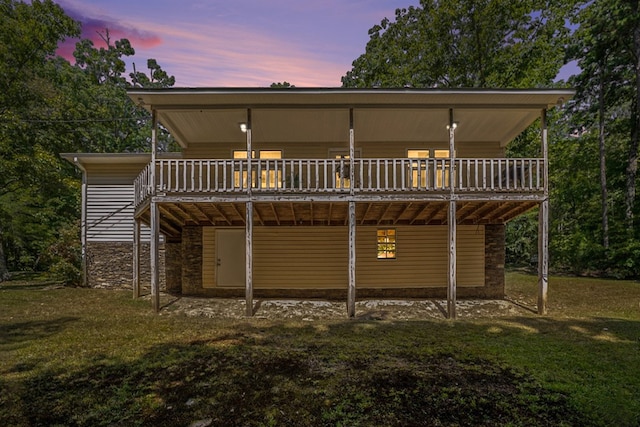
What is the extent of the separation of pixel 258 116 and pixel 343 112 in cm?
290

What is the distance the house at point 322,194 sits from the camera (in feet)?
33.3

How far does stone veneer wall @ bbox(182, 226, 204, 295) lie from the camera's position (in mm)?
13633

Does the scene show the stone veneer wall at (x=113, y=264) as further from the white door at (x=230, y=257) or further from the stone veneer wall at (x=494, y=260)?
the stone veneer wall at (x=494, y=260)

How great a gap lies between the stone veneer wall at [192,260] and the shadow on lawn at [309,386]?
6.51 metres

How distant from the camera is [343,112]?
11047 mm

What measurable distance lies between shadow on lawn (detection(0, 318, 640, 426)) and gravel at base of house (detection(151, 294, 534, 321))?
8.57 ft

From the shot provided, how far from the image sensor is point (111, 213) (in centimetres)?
1583

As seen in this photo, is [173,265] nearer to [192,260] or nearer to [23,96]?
[192,260]

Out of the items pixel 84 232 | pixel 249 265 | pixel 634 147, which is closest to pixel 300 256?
pixel 249 265

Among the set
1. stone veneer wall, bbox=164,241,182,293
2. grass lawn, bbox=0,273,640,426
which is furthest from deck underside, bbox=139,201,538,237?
grass lawn, bbox=0,273,640,426

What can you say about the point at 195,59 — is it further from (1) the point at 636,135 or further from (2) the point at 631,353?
(1) the point at 636,135

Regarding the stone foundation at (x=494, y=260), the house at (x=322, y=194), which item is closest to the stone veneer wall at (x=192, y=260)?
the house at (x=322, y=194)

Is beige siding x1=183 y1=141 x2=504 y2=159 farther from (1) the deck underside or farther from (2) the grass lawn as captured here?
(2) the grass lawn

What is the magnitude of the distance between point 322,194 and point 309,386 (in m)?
6.09
